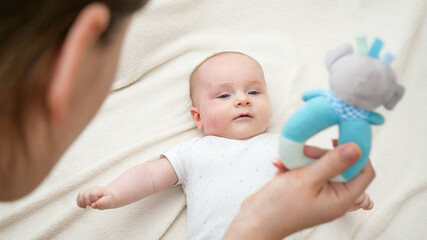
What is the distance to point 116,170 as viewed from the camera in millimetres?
1310

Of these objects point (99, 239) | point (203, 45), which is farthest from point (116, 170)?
point (203, 45)

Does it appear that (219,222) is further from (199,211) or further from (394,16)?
(394,16)

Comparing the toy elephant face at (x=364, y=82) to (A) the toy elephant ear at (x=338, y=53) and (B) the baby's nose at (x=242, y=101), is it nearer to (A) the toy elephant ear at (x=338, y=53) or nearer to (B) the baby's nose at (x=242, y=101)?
(A) the toy elephant ear at (x=338, y=53)

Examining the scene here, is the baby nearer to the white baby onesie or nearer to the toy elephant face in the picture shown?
the white baby onesie

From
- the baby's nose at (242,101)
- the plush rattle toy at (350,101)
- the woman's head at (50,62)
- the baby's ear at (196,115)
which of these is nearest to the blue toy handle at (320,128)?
the plush rattle toy at (350,101)

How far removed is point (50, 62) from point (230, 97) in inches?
31.2

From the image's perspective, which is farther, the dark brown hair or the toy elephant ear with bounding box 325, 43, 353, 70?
the toy elephant ear with bounding box 325, 43, 353, 70

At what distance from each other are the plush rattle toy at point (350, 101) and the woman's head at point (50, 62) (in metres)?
0.33

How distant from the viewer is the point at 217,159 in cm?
121

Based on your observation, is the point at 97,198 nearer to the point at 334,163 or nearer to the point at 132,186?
the point at 132,186

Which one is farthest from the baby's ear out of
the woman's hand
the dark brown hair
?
the dark brown hair

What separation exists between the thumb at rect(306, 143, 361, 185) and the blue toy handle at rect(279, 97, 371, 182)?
0.04m

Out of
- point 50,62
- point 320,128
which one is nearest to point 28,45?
point 50,62

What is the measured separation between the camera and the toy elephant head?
667 mm
